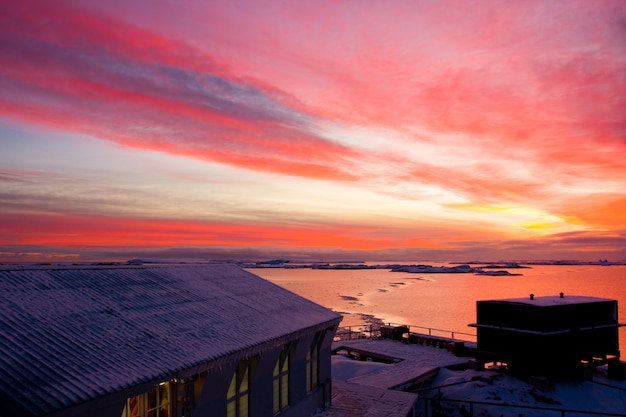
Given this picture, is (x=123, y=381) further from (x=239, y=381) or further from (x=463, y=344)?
(x=463, y=344)

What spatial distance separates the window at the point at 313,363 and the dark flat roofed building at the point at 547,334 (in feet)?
34.0

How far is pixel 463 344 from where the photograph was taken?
107 feet

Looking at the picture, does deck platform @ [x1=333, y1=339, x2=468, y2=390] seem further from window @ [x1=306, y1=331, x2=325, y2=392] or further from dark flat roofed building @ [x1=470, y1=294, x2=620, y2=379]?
window @ [x1=306, y1=331, x2=325, y2=392]

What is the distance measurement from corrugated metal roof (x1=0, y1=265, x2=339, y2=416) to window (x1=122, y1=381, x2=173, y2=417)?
1.10 m

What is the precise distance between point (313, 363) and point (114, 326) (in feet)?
31.7

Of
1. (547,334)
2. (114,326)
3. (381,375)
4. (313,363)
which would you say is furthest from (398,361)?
(114,326)

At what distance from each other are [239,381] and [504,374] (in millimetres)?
15700

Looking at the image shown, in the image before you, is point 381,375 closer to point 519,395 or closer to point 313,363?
point 519,395

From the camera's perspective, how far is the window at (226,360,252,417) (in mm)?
13953

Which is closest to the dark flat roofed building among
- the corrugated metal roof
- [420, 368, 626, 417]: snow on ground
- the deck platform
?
[420, 368, 626, 417]: snow on ground

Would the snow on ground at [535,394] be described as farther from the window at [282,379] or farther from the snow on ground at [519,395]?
the window at [282,379]

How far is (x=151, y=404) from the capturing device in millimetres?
11461

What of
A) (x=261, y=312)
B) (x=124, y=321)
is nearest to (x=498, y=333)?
Answer: (x=261, y=312)

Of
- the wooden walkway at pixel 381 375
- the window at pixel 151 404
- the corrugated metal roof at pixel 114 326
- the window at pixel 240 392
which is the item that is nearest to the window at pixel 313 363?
the corrugated metal roof at pixel 114 326
